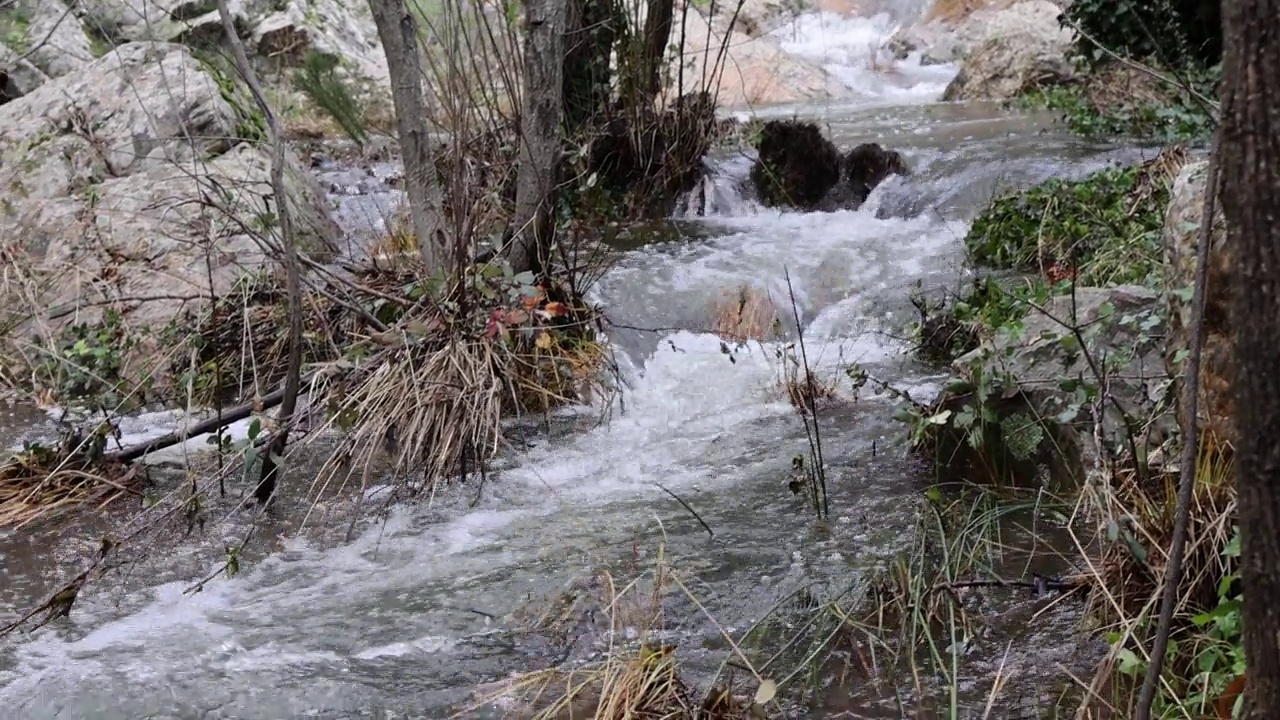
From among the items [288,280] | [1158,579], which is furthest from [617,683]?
[288,280]

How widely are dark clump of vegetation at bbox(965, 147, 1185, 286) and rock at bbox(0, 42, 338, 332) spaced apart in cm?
372

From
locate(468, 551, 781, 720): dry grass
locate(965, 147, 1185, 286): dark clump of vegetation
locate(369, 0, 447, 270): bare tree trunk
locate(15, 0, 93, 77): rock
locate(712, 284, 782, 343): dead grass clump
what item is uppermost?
locate(15, 0, 93, 77): rock

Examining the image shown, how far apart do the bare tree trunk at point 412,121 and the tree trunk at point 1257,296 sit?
3602 mm

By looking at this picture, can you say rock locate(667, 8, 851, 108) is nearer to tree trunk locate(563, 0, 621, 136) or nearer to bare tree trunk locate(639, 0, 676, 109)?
bare tree trunk locate(639, 0, 676, 109)

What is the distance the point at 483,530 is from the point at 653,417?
1.43 metres

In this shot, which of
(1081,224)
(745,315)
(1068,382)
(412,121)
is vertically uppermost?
(412,121)

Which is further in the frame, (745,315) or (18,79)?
(18,79)

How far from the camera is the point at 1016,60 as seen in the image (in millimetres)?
13125

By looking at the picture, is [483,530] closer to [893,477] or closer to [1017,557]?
[893,477]

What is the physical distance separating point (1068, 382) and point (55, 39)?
466 inches

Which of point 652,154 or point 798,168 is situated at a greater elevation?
point 652,154

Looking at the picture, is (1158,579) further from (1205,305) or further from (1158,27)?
(1158,27)

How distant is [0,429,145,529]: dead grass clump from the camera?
4094 mm

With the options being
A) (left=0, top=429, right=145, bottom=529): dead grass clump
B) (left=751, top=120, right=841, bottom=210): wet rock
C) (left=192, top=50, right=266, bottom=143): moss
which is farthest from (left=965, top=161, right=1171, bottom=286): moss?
Result: (left=192, top=50, right=266, bottom=143): moss
